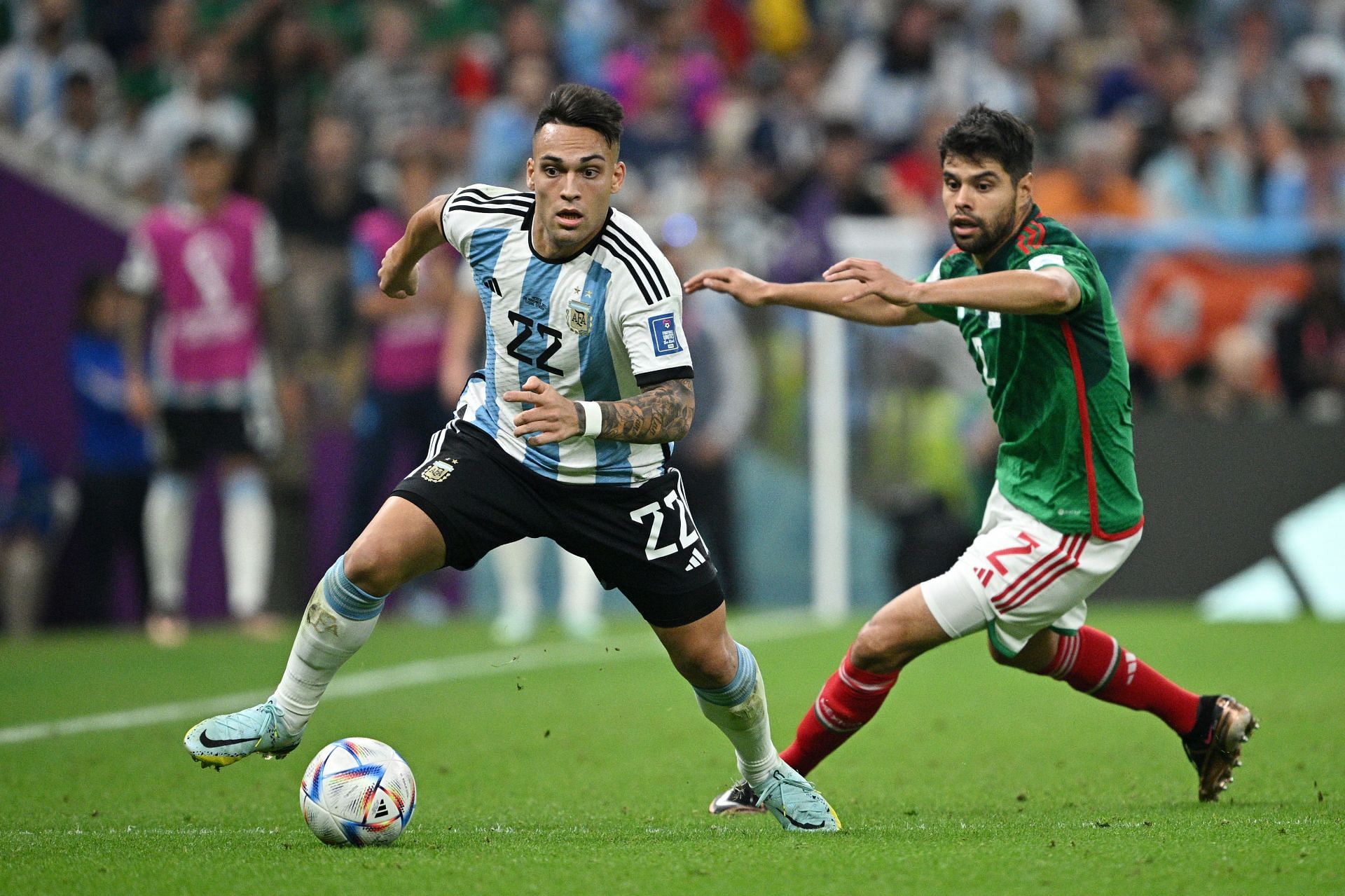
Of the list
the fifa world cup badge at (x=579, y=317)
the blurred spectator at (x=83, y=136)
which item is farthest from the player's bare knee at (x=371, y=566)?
the blurred spectator at (x=83, y=136)

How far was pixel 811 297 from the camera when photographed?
534 centimetres

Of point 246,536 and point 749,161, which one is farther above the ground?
point 749,161

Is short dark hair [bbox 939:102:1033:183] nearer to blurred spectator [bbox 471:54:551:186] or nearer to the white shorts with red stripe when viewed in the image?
the white shorts with red stripe

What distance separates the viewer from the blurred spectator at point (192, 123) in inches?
529

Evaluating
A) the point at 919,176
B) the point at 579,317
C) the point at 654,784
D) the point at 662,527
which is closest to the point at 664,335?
the point at 579,317

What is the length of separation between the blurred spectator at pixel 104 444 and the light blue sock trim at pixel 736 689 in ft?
25.5

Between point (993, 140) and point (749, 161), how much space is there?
9.13m

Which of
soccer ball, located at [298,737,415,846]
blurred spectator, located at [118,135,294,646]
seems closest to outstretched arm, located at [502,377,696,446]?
soccer ball, located at [298,737,415,846]

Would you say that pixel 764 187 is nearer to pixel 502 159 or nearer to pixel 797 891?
pixel 502 159

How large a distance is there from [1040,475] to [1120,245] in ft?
26.6

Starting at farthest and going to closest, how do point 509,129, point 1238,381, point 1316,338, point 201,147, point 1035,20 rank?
point 1035,20 < point 509,129 < point 1316,338 < point 1238,381 < point 201,147

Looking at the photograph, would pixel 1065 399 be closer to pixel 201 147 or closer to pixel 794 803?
pixel 794 803

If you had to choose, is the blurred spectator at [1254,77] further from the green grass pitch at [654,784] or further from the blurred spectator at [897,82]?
the green grass pitch at [654,784]

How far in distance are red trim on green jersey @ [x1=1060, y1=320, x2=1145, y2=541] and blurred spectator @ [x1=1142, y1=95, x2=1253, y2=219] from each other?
9.30 meters
